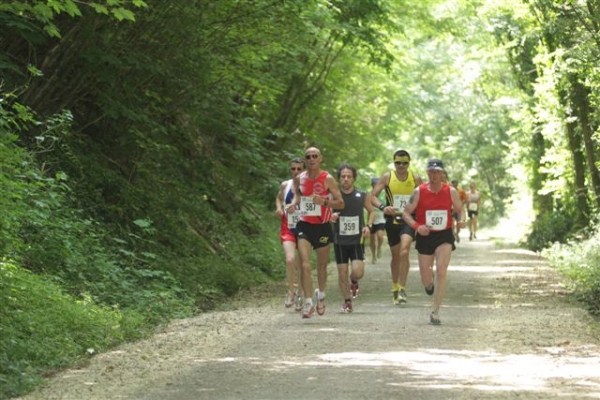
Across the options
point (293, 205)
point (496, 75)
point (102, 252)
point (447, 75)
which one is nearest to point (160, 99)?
point (102, 252)

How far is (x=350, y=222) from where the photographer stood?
607 inches

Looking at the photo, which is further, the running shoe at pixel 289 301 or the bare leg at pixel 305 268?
the running shoe at pixel 289 301

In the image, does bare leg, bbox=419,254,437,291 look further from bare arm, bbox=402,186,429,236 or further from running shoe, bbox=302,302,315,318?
running shoe, bbox=302,302,315,318

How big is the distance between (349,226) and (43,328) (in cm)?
559

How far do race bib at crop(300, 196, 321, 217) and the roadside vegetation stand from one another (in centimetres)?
220

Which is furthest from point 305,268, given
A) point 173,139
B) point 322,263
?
point 173,139

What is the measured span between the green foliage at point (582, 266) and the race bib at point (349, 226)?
3.52 meters

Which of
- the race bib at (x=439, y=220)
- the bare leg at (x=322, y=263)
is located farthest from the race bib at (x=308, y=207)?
the race bib at (x=439, y=220)

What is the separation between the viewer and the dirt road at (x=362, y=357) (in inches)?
352

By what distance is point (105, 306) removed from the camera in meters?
13.3

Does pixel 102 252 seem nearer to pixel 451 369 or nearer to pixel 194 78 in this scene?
pixel 194 78

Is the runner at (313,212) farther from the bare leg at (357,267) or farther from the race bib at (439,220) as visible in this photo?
the race bib at (439,220)

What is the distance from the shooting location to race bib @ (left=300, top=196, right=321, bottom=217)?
14531 millimetres

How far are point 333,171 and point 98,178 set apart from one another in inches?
672
